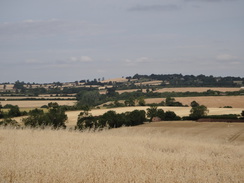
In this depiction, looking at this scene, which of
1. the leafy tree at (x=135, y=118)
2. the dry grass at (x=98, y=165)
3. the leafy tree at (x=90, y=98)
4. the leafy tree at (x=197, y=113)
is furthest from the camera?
the leafy tree at (x=90, y=98)

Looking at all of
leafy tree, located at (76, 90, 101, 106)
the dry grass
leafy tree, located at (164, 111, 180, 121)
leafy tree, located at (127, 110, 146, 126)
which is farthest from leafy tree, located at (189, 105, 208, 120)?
leafy tree, located at (76, 90, 101, 106)

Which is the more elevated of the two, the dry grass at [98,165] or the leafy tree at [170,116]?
the dry grass at [98,165]

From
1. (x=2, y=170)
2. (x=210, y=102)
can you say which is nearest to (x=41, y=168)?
(x=2, y=170)

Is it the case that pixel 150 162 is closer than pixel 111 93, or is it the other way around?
pixel 150 162

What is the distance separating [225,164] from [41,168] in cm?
563

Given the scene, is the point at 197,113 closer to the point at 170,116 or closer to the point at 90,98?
the point at 170,116

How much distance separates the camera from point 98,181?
7.20m

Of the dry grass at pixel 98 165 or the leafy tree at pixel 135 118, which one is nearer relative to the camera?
the dry grass at pixel 98 165

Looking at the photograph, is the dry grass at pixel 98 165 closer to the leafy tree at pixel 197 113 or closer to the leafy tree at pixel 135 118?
the leafy tree at pixel 135 118

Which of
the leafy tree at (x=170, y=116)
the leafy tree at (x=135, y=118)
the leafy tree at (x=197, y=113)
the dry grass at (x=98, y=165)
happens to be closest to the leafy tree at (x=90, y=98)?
the leafy tree at (x=170, y=116)

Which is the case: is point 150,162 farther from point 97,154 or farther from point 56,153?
point 56,153

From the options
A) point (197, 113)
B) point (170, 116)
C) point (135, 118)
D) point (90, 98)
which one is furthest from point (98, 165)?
point (90, 98)

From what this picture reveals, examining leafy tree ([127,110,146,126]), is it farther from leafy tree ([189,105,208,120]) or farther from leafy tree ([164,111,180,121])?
leafy tree ([189,105,208,120])

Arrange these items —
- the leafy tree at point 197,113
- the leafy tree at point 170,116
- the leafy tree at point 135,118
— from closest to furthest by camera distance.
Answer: the leafy tree at point 135,118 → the leafy tree at point 170,116 → the leafy tree at point 197,113
